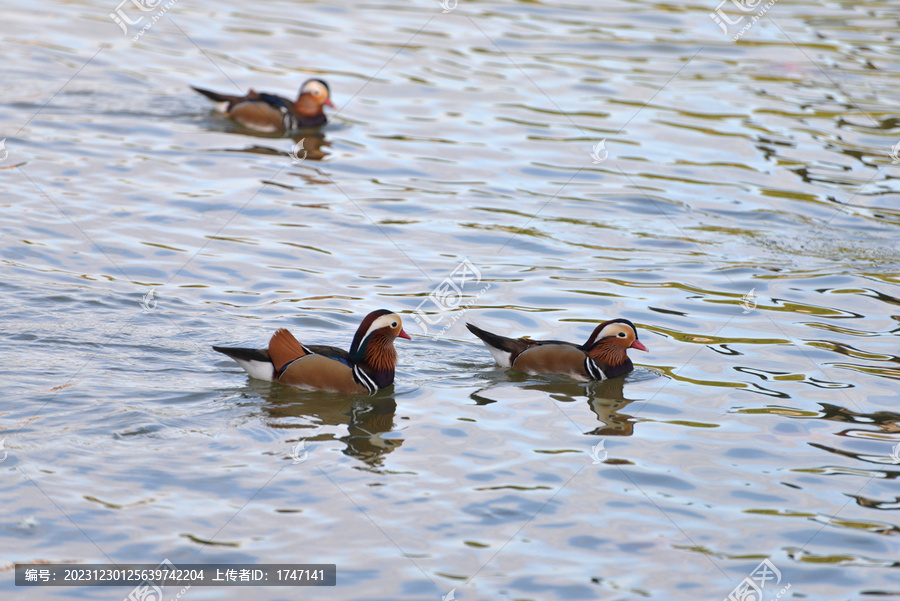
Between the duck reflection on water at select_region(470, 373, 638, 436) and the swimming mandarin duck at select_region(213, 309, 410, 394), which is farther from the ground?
the swimming mandarin duck at select_region(213, 309, 410, 394)

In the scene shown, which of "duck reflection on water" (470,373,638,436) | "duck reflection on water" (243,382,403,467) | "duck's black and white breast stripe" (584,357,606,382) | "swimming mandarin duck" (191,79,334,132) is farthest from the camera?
"swimming mandarin duck" (191,79,334,132)

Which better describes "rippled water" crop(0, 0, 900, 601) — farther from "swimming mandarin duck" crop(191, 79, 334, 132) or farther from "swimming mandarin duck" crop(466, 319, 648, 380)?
"swimming mandarin duck" crop(191, 79, 334, 132)

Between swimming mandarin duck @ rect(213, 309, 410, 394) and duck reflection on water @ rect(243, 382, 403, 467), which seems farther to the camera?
swimming mandarin duck @ rect(213, 309, 410, 394)

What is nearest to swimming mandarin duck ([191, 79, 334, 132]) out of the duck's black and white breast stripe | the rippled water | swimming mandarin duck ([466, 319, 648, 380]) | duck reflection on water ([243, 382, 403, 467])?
the rippled water

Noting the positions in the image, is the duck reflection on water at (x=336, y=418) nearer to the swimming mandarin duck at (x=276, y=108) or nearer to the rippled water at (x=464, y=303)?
the rippled water at (x=464, y=303)

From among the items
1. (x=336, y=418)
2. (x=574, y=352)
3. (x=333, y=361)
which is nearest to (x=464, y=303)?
(x=574, y=352)

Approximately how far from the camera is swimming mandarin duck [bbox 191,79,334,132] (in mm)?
16828

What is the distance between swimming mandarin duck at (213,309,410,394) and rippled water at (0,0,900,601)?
17 cm

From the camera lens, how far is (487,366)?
9.75 m

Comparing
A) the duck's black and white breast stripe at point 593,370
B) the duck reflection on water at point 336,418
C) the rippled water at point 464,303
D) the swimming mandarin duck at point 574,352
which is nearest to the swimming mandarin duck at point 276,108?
the rippled water at point 464,303

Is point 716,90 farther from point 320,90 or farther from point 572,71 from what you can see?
point 320,90

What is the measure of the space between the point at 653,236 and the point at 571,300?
2.46 meters

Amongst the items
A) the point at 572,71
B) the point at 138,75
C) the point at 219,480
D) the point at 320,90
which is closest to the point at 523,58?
the point at 572,71

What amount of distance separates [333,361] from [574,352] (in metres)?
2.19
